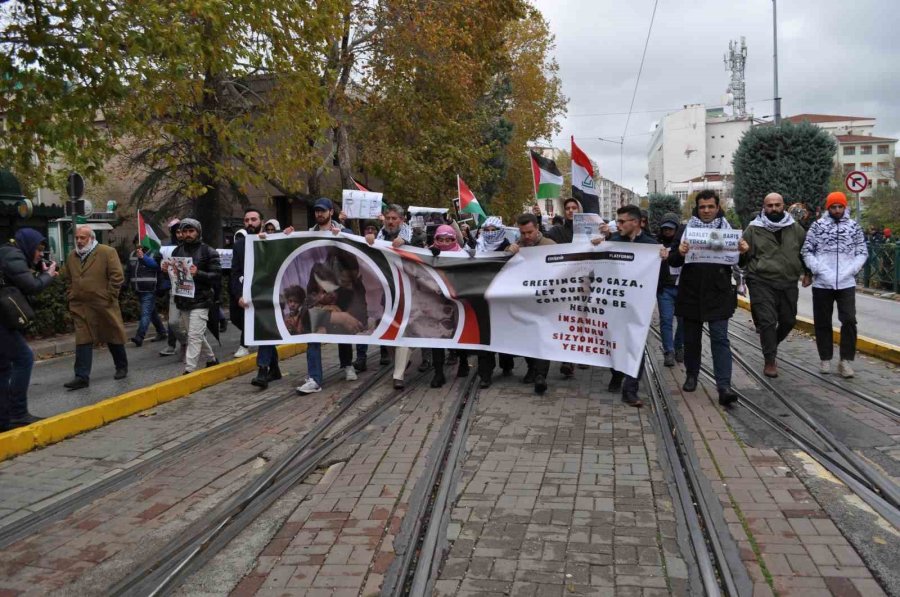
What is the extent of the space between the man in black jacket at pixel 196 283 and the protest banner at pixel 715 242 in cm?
563

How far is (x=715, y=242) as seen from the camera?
23.6 feet

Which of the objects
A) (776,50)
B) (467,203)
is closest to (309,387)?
(467,203)

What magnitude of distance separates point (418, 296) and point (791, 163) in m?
20.6

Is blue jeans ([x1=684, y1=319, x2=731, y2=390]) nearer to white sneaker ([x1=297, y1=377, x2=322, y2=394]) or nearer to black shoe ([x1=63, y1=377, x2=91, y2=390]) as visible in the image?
white sneaker ([x1=297, y1=377, x2=322, y2=394])

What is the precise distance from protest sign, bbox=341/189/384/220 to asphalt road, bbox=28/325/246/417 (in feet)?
9.07

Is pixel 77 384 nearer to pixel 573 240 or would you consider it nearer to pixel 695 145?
pixel 573 240

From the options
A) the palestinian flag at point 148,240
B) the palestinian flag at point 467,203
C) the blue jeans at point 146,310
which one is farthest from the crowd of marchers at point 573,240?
the palestinian flag at point 467,203

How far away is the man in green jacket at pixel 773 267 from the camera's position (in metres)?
8.02

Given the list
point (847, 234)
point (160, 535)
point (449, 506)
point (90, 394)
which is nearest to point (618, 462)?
point (449, 506)

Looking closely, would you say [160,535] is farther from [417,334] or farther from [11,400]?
[417,334]

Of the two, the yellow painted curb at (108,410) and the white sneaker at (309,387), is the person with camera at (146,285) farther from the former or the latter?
the white sneaker at (309,387)

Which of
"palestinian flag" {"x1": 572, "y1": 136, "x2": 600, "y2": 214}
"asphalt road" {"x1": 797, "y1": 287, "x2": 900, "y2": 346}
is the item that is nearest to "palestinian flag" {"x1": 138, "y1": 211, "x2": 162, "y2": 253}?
"palestinian flag" {"x1": 572, "y1": 136, "x2": 600, "y2": 214}

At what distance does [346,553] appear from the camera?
411 cm

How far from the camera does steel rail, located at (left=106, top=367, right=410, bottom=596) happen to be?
12.6 feet
